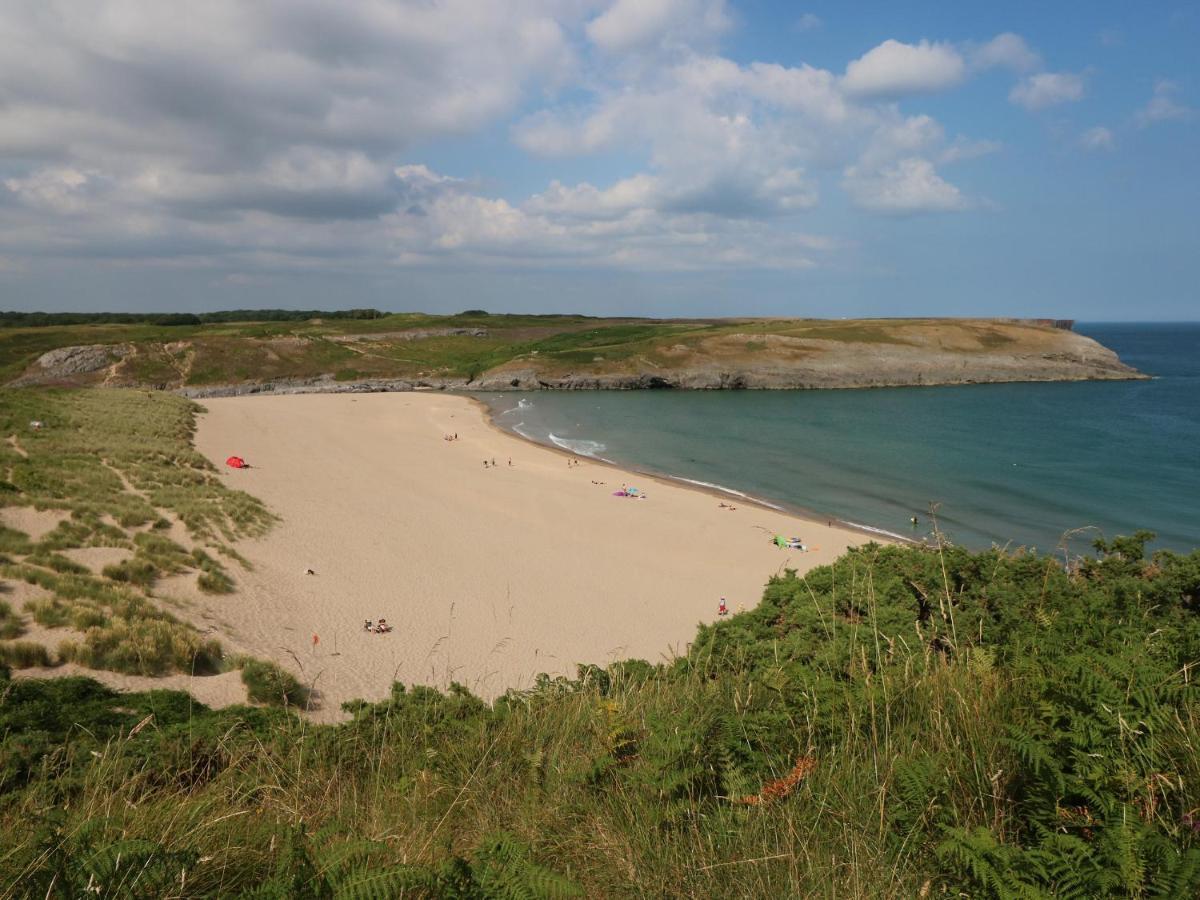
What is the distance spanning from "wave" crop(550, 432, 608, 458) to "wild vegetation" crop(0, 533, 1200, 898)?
37.9 meters

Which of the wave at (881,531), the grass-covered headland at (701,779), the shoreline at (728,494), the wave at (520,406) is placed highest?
the grass-covered headland at (701,779)

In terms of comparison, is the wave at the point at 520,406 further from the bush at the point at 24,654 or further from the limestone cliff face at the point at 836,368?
the bush at the point at 24,654

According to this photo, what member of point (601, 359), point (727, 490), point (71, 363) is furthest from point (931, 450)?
point (71, 363)

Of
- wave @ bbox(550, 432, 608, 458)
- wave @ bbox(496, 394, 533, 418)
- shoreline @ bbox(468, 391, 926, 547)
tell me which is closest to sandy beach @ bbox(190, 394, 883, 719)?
shoreline @ bbox(468, 391, 926, 547)

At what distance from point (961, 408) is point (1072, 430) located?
1384cm

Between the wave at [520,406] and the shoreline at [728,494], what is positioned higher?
the wave at [520,406]

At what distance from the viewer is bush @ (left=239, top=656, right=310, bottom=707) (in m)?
8.96

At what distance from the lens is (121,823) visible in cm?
280

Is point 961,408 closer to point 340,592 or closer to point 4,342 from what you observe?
point 340,592

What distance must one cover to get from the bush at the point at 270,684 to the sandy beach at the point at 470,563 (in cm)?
53

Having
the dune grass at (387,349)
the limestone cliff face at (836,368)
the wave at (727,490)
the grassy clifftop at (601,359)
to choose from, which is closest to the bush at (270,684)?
the wave at (727,490)

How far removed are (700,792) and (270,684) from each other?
26.5ft

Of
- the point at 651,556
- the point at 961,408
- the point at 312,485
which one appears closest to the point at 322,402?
the point at 312,485

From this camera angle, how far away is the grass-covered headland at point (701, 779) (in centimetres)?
231
